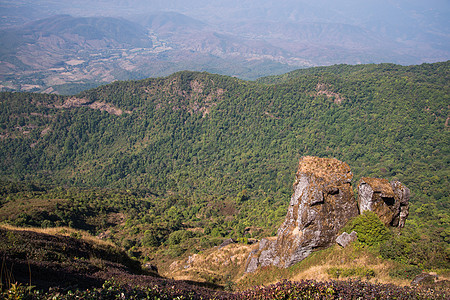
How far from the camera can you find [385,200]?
2016cm

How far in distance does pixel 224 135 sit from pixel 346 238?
9939 cm

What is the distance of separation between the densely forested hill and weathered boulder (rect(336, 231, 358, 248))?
40429 mm

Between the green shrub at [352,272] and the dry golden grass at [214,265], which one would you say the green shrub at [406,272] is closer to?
the green shrub at [352,272]

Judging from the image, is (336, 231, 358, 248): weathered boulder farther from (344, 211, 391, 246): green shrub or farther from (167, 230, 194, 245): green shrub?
(167, 230, 194, 245): green shrub

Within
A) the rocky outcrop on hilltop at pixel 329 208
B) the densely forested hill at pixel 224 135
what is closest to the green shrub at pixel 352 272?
the rocky outcrop on hilltop at pixel 329 208

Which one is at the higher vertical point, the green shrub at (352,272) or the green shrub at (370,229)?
the green shrub at (370,229)

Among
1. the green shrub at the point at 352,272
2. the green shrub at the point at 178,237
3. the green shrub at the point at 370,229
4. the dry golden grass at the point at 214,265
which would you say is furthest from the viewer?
the green shrub at the point at 178,237

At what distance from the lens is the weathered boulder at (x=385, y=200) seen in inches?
789

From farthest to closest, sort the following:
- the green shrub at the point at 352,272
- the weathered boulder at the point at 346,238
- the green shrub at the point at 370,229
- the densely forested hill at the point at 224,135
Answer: the densely forested hill at the point at 224,135 → the weathered boulder at the point at 346,238 → the green shrub at the point at 370,229 → the green shrub at the point at 352,272

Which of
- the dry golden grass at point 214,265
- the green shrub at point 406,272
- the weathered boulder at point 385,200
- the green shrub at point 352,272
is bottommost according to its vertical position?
the dry golden grass at point 214,265

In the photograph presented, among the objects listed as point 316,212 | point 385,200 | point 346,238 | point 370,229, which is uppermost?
point 385,200

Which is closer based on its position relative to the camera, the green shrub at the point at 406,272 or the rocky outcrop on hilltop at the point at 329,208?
the green shrub at the point at 406,272

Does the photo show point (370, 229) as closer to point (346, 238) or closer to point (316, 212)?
point (346, 238)

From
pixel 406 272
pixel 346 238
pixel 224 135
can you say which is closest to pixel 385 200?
pixel 346 238
